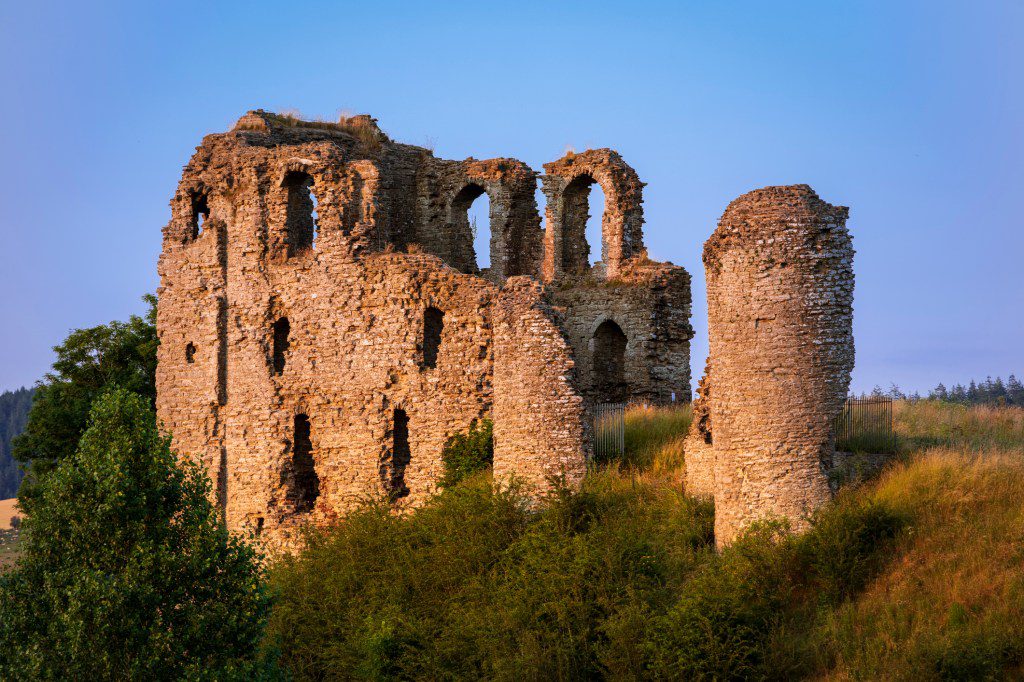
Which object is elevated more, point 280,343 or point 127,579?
point 280,343

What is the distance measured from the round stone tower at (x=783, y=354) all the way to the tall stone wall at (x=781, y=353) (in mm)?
13

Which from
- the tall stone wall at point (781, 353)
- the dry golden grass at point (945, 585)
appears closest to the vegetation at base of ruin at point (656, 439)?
the tall stone wall at point (781, 353)

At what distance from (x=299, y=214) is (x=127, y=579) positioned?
1117 centimetres

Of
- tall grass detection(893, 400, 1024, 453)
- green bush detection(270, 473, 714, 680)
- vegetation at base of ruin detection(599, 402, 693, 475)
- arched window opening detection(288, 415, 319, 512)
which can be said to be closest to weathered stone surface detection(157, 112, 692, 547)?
arched window opening detection(288, 415, 319, 512)

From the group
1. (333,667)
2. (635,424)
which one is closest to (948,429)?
(635,424)

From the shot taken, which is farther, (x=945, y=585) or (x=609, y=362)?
(x=609, y=362)

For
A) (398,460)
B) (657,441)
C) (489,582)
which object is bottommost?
(489,582)

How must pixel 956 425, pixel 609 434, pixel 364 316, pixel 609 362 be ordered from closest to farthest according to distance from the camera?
1. pixel 956 425
2. pixel 609 434
3. pixel 364 316
4. pixel 609 362

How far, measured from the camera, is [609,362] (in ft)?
90.4

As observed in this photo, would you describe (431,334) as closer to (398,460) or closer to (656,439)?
(398,460)

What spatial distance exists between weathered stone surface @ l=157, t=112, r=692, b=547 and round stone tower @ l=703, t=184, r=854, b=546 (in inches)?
147

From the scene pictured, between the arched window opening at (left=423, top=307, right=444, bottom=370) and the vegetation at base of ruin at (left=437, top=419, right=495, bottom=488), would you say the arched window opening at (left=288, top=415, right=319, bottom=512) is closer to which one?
the arched window opening at (left=423, top=307, right=444, bottom=370)

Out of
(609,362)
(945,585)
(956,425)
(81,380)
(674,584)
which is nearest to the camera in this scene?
(945,585)

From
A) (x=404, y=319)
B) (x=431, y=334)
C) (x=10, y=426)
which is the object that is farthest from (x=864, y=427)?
(x=10, y=426)
